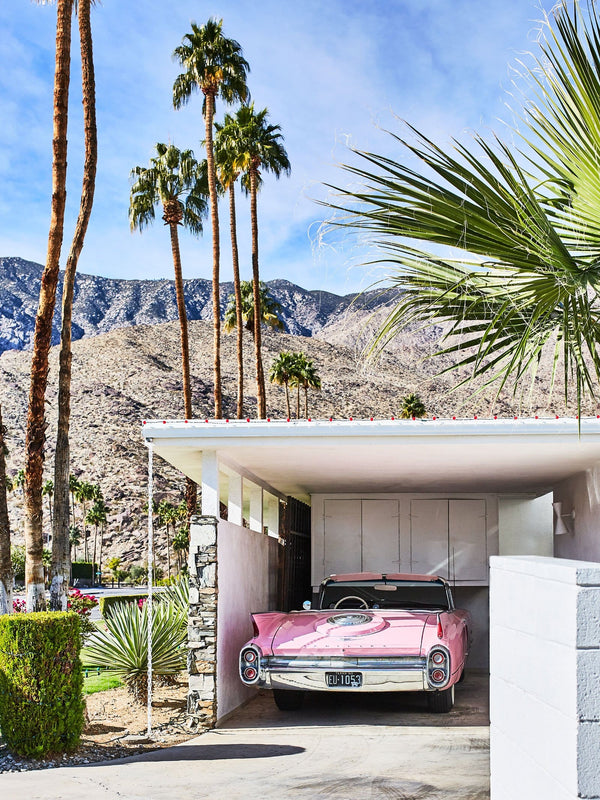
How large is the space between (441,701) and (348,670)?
1402 mm

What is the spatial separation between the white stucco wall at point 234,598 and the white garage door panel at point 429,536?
290 centimetres

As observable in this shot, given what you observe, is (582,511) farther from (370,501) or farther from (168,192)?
(168,192)

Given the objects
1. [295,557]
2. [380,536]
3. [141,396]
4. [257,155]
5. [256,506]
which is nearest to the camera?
[256,506]

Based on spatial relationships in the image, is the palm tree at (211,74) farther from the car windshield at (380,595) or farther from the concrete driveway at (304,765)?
the concrete driveway at (304,765)

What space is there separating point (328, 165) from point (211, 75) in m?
22.8

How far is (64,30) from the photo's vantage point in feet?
41.0

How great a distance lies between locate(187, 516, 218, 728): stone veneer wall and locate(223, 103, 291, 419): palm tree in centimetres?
1998

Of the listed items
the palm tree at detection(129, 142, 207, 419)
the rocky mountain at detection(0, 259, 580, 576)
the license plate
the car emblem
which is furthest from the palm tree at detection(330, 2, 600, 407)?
the rocky mountain at detection(0, 259, 580, 576)

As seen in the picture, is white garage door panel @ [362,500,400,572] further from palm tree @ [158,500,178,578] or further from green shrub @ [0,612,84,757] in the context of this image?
palm tree @ [158,500,178,578]

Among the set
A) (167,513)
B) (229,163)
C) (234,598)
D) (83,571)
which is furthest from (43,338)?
(167,513)

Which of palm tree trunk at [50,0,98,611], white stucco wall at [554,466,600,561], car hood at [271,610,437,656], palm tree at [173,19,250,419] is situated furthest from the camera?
palm tree at [173,19,250,419]

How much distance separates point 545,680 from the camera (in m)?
2.71

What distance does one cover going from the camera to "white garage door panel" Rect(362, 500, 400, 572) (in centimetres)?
1311

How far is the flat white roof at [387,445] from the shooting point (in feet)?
26.6
